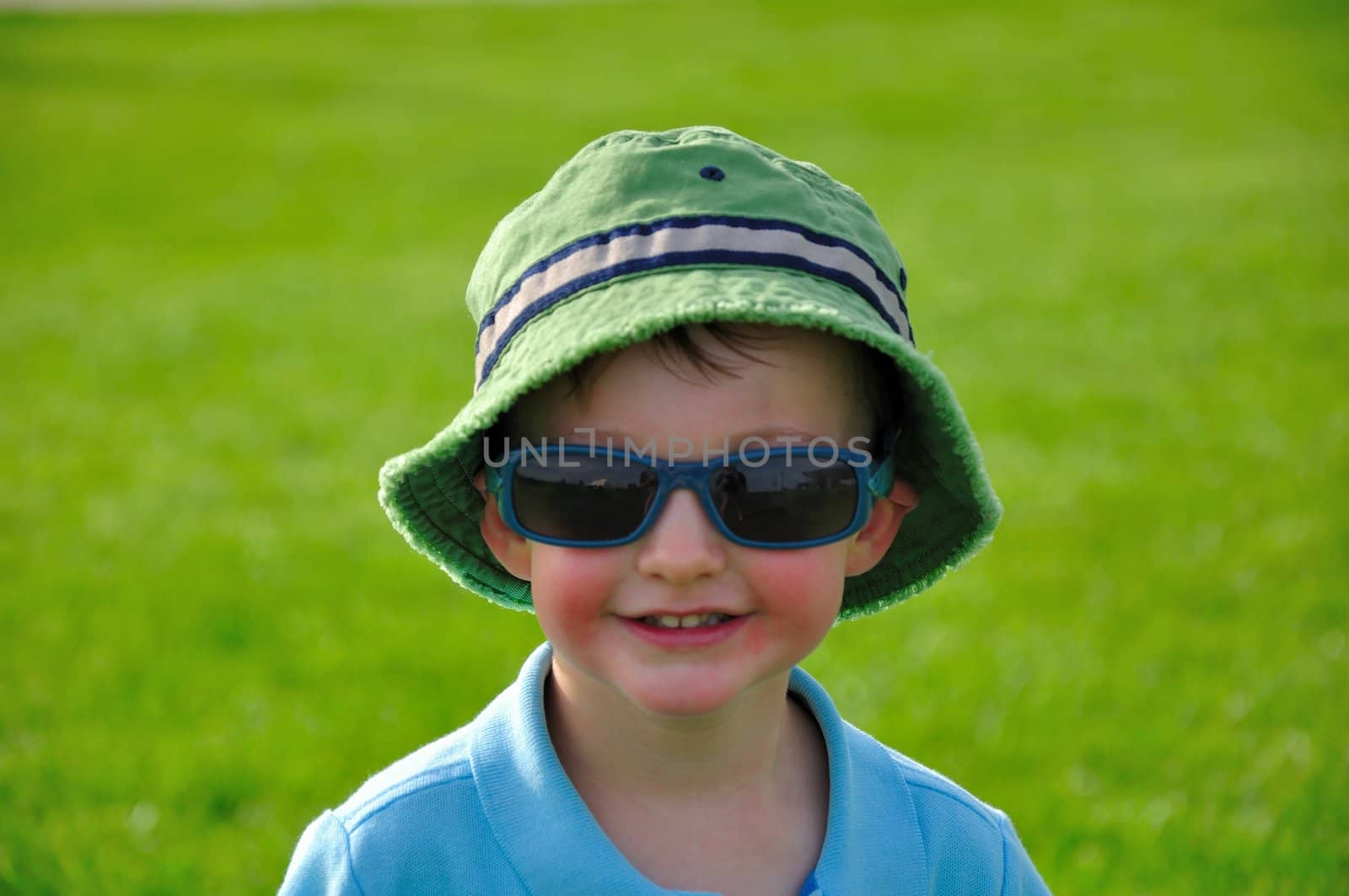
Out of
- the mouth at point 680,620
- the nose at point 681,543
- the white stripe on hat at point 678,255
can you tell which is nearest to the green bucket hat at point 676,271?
the white stripe on hat at point 678,255

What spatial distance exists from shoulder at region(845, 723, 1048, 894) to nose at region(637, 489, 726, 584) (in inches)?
18.5

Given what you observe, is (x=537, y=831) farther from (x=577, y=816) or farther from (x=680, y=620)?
(x=680, y=620)

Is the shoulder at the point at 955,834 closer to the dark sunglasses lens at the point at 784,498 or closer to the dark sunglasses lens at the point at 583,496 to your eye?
the dark sunglasses lens at the point at 784,498

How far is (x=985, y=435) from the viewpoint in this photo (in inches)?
259

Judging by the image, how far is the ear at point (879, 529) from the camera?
2.09 m

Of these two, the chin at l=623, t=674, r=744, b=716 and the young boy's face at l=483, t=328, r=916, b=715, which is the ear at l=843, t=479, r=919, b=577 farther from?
the chin at l=623, t=674, r=744, b=716

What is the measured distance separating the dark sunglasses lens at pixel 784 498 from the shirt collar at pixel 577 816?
15.0 inches

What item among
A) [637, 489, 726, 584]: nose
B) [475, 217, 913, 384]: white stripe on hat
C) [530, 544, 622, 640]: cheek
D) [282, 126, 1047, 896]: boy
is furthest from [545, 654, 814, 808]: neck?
[475, 217, 913, 384]: white stripe on hat

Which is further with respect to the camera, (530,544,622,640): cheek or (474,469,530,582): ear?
(474,469,530,582): ear

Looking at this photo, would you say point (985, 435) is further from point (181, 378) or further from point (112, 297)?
point (112, 297)

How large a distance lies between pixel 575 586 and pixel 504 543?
0.24m

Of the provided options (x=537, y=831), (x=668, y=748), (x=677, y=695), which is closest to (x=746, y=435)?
(x=677, y=695)

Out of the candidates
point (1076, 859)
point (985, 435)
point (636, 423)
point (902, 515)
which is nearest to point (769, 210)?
point (636, 423)

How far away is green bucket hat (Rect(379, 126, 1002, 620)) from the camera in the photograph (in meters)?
1.71
